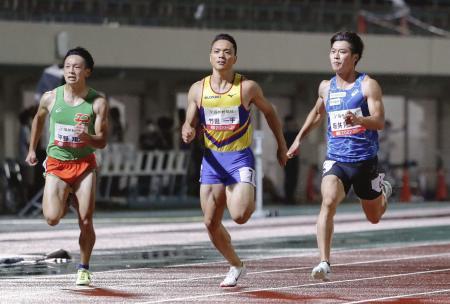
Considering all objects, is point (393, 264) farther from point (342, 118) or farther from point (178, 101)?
point (178, 101)

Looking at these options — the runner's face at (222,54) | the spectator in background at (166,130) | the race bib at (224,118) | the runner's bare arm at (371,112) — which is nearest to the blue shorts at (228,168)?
the race bib at (224,118)

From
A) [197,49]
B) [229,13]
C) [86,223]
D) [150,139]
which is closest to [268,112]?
[86,223]

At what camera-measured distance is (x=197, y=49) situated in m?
31.4

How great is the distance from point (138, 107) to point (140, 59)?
2.61 meters

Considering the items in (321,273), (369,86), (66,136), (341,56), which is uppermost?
(341,56)

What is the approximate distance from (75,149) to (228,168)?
142 cm

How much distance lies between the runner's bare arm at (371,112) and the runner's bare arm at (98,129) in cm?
213

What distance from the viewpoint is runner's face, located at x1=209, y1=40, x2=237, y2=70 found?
36.0 ft

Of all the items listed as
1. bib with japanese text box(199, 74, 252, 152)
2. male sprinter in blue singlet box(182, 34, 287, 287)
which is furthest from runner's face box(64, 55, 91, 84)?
bib with japanese text box(199, 74, 252, 152)

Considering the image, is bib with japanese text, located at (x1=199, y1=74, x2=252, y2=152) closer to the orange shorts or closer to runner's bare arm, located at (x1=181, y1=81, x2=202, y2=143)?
runner's bare arm, located at (x1=181, y1=81, x2=202, y2=143)

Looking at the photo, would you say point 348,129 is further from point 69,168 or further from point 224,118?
point 69,168

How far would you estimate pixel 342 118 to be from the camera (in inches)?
451

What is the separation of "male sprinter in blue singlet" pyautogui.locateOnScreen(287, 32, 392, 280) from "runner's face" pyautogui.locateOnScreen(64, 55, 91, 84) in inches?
77.7

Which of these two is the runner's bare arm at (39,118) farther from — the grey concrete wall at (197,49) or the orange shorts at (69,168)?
the grey concrete wall at (197,49)
